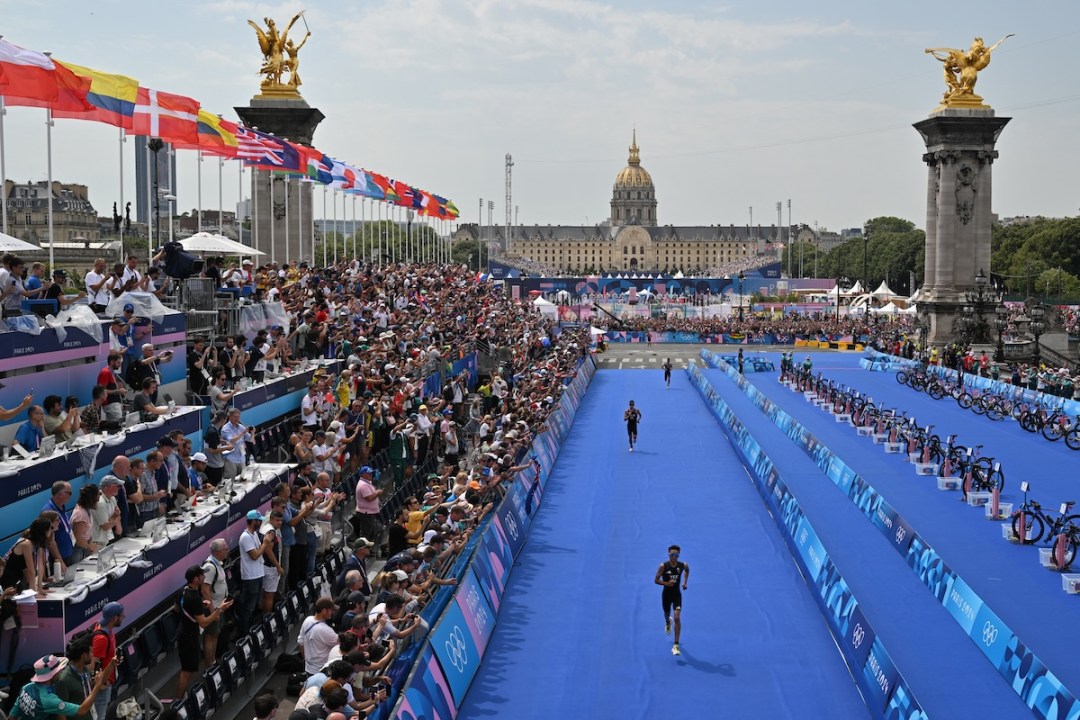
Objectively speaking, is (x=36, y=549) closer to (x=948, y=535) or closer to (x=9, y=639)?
(x=9, y=639)

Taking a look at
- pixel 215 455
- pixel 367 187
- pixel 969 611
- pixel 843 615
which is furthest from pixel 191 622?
pixel 367 187

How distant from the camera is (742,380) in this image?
4753cm

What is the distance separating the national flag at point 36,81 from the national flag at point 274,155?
10.6 metres

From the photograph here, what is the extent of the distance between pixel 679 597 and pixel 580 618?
1883 millimetres

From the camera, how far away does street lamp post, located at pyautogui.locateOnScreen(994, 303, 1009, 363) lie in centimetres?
5388

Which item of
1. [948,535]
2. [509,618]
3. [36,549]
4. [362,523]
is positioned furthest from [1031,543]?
[36,549]

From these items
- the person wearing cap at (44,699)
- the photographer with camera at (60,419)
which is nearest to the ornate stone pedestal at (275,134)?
the photographer with camera at (60,419)

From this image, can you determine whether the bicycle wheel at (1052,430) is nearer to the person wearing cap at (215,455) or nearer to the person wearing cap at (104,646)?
the person wearing cap at (215,455)

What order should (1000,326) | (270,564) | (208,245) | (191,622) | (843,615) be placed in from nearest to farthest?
(191,622) < (270,564) < (843,615) < (208,245) < (1000,326)

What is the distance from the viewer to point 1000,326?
187 feet

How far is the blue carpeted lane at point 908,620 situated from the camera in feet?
41.8

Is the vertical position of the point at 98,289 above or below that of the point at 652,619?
above

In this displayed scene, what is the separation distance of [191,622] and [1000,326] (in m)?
53.4

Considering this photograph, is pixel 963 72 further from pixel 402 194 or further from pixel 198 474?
pixel 198 474
